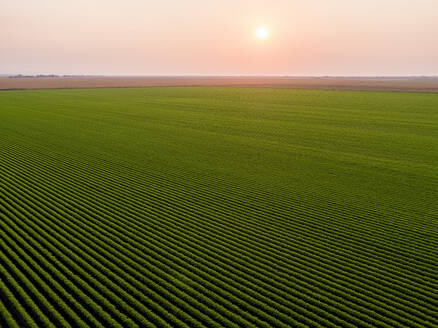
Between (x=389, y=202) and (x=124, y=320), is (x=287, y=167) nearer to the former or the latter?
(x=389, y=202)

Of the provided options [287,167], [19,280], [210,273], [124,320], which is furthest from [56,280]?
[287,167]

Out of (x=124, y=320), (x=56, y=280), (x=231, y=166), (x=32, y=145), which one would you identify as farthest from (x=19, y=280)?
(x=32, y=145)

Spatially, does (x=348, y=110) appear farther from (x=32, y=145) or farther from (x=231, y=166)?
(x=32, y=145)

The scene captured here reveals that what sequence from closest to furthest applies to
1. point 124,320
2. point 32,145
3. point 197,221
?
point 124,320
point 197,221
point 32,145

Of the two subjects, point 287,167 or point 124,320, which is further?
point 287,167

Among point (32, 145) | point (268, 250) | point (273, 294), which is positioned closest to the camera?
point (273, 294)

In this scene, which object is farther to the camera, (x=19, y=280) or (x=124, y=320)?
(x=19, y=280)
